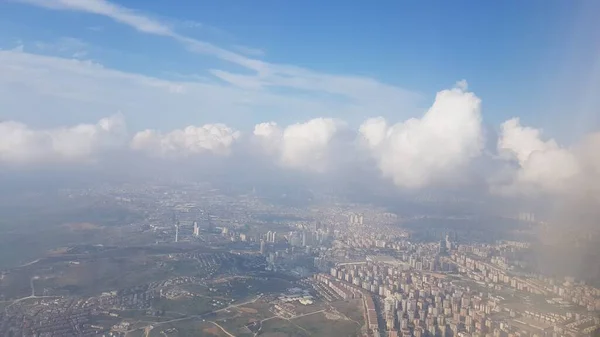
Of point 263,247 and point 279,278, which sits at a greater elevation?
point 263,247

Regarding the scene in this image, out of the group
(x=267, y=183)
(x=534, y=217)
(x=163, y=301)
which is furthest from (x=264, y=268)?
(x=267, y=183)

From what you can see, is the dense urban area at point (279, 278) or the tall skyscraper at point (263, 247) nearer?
the dense urban area at point (279, 278)

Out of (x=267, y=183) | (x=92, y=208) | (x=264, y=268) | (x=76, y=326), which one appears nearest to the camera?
(x=76, y=326)

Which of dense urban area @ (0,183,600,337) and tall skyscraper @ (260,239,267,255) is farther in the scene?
tall skyscraper @ (260,239,267,255)

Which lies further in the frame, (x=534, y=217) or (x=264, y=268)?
(x=264, y=268)

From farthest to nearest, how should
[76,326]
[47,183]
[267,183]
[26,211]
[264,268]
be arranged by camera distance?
[267,183] < [47,183] < [26,211] < [264,268] < [76,326]

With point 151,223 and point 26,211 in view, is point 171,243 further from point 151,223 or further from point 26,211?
point 26,211

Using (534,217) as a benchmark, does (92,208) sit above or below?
below

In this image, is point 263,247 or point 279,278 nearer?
point 279,278
